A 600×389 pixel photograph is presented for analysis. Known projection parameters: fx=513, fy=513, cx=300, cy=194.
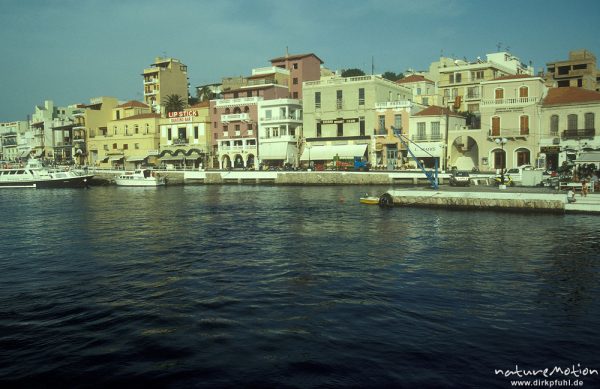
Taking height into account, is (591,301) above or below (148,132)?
below

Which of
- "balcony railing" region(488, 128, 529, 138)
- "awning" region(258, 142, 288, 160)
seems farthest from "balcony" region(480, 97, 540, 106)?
"awning" region(258, 142, 288, 160)

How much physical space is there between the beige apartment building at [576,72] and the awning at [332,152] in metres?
32.7

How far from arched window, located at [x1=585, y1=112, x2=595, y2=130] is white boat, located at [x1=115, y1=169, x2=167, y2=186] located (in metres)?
53.5

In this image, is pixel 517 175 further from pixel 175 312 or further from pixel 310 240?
pixel 175 312

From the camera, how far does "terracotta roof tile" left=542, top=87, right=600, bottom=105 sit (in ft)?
173

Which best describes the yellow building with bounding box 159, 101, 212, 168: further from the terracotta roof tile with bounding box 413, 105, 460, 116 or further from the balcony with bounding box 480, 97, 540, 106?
the balcony with bounding box 480, 97, 540, 106

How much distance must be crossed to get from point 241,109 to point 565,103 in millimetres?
45845

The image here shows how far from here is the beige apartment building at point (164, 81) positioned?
106688 millimetres

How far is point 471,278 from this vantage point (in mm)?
17891

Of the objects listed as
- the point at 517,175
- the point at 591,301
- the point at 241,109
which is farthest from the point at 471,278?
the point at 241,109

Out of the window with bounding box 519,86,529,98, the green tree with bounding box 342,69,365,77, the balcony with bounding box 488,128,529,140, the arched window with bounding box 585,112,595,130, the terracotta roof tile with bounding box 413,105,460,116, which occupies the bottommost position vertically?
the balcony with bounding box 488,128,529,140

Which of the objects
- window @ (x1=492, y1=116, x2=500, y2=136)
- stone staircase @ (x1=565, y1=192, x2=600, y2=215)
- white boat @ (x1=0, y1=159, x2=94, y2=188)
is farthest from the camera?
white boat @ (x1=0, y1=159, x2=94, y2=188)

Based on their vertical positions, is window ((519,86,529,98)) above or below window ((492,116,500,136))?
above

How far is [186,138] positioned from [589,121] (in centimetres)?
5890
